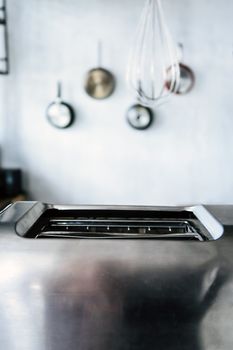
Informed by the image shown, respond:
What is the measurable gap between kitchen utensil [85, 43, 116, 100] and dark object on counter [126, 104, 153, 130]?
0.22m

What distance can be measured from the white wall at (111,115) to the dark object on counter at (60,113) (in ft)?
0.16

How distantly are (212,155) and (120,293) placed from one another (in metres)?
2.40

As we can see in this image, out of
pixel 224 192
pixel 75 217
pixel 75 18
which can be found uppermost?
pixel 75 18

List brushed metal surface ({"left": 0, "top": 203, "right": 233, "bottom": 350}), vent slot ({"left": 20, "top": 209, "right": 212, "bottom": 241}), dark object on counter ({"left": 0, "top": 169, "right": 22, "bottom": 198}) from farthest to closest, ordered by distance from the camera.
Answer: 1. dark object on counter ({"left": 0, "top": 169, "right": 22, "bottom": 198})
2. vent slot ({"left": 20, "top": 209, "right": 212, "bottom": 241})
3. brushed metal surface ({"left": 0, "top": 203, "right": 233, "bottom": 350})

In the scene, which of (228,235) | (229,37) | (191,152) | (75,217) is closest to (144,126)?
(191,152)

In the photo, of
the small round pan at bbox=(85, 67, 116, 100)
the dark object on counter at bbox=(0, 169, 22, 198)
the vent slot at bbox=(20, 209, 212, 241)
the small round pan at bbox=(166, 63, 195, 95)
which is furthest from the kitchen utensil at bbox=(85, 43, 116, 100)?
the vent slot at bbox=(20, 209, 212, 241)

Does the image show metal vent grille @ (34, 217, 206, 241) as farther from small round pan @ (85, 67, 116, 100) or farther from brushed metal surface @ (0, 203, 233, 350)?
small round pan @ (85, 67, 116, 100)

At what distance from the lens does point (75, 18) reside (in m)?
2.61

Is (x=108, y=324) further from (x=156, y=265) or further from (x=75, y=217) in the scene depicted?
(x=75, y=217)

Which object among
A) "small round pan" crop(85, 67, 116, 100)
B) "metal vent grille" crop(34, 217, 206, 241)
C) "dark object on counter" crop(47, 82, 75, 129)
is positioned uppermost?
"small round pan" crop(85, 67, 116, 100)

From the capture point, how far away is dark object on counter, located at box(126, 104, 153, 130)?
2.66 m

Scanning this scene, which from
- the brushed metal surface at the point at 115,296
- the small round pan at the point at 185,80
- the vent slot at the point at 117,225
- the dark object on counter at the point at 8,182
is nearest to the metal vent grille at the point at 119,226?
the vent slot at the point at 117,225

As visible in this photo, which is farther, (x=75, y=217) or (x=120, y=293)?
(x=75, y=217)

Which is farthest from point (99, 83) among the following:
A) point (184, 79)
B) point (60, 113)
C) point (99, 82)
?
point (184, 79)
